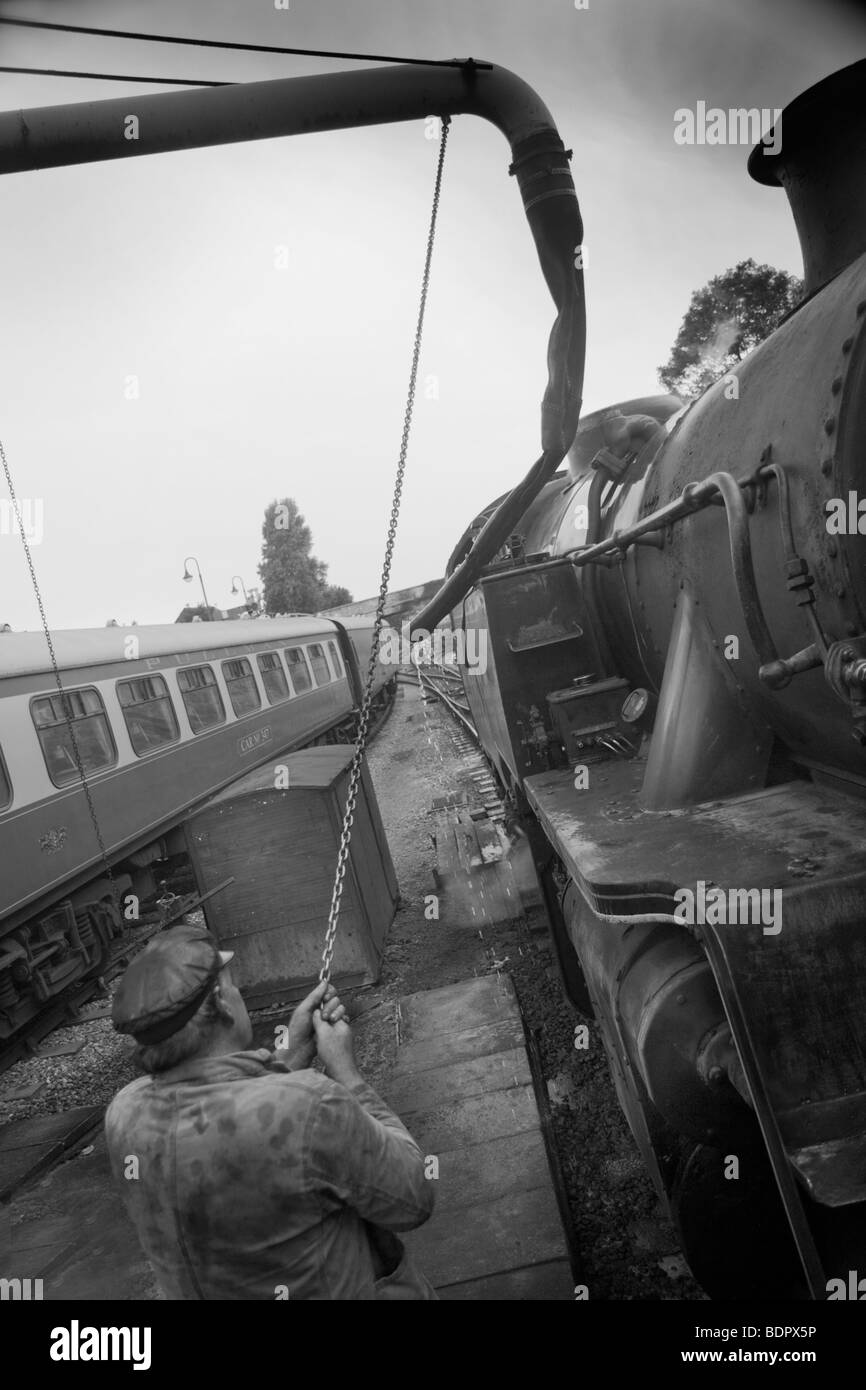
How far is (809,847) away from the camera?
229 cm

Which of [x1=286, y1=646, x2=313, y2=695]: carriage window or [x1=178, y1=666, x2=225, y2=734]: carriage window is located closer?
[x1=178, y1=666, x2=225, y2=734]: carriage window

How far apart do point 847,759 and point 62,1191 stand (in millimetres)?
4948

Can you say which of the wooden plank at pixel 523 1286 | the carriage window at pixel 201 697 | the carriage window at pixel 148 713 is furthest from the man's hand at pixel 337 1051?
the carriage window at pixel 201 697

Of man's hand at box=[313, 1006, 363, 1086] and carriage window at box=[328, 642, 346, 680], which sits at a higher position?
carriage window at box=[328, 642, 346, 680]

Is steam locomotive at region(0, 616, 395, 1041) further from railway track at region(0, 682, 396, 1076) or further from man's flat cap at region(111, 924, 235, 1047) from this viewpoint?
man's flat cap at region(111, 924, 235, 1047)

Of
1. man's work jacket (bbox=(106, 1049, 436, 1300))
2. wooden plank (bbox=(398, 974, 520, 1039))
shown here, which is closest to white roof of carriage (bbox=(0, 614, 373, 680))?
wooden plank (bbox=(398, 974, 520, 1039))

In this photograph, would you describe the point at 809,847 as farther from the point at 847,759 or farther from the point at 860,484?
the point at 860,484

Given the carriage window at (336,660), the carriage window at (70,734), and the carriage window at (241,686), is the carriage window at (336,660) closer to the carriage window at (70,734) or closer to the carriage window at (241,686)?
the carriage window at (241,686)

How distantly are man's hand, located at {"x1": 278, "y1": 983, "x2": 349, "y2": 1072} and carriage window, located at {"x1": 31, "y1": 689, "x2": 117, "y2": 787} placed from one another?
687 centimetres

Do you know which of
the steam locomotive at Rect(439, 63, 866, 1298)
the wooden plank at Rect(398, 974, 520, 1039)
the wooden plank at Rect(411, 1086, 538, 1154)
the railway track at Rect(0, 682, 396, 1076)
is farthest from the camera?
A: the railway track at Rect(0, 682, 396, 1076)

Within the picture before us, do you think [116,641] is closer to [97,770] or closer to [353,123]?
[97,770]

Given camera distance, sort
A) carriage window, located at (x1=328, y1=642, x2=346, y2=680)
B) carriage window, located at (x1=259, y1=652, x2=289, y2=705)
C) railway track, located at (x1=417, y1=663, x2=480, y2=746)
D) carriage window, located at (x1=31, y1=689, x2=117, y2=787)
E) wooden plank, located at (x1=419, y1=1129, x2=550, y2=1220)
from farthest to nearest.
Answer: carriage window, located at (x1=328, y1=642, x2=346, y2=680) → railway track, located at (x1=417, y1=663, x2=480, y2=746) → carriage window, located at (x1=259, y1=652, x2=289, y2=705) → carriage window, located at (x1=31, y1=689, x2=117, y2=787) → wooden plank, located at (x1=419, y1=1129, x2=550, y2=1220)

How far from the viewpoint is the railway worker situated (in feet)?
5.78

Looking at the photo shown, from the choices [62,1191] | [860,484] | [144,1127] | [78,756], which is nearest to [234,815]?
[62,1191]
